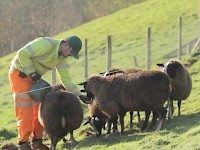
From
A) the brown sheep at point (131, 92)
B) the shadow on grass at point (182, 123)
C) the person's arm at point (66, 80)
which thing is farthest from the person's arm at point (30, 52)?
the shadow on grass at point (182, 123)

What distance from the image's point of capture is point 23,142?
9.30 meters

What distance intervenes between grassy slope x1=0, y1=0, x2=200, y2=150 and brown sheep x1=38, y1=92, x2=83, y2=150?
0.53 metres

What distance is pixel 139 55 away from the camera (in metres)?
26.1

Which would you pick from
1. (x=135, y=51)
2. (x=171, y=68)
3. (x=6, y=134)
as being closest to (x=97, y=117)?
(x=171, y=68)

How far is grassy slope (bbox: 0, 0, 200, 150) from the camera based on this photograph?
27.3ft

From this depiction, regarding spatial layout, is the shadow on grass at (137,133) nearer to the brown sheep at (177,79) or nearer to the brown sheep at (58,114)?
the brown sheep at (58,114)

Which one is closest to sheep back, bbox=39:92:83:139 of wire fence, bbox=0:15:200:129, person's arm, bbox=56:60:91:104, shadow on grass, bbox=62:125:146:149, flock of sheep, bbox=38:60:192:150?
flock of sheep, bbox=38:60:192:150

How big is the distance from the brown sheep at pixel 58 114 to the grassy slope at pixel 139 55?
0.53 metres

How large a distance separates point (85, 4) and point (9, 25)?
12514mm

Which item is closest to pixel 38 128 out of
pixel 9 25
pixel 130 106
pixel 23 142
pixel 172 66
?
pixel 23 142

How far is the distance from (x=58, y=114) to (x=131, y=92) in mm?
1612

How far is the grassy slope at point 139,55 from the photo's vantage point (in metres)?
8.32

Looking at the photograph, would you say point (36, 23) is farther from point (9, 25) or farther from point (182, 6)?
point (182, 6)

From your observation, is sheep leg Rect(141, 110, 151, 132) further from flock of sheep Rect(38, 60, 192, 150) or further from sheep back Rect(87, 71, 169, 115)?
sheep back Rect(87, 71, 169, 115)
